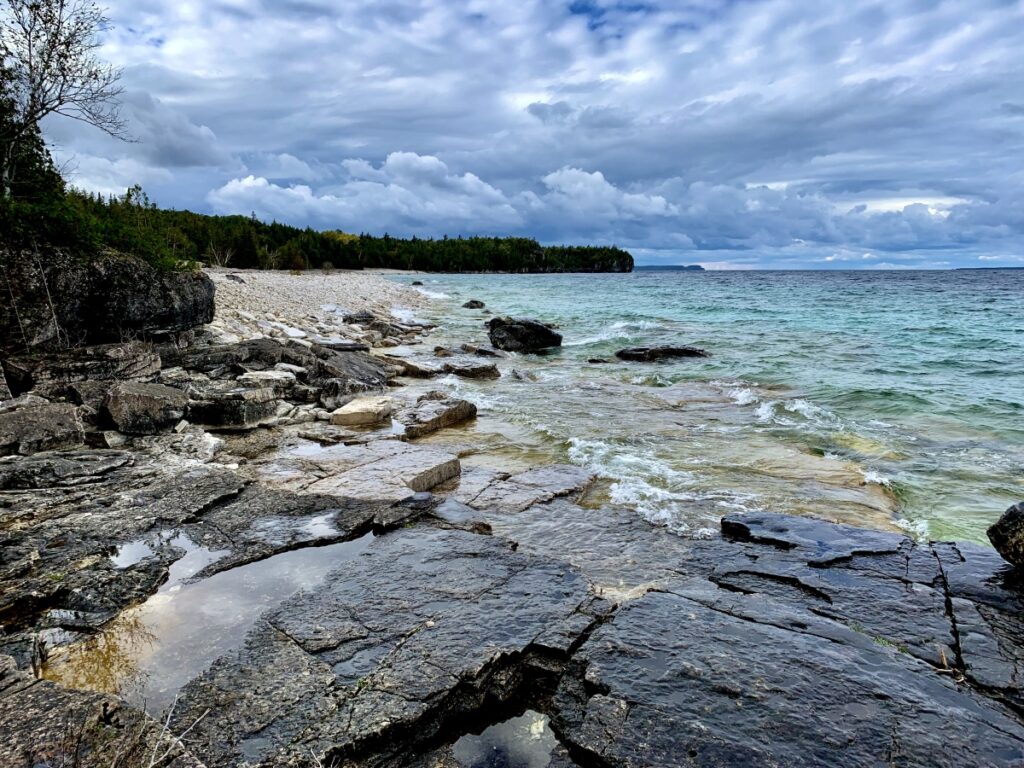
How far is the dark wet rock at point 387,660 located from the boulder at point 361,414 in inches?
219

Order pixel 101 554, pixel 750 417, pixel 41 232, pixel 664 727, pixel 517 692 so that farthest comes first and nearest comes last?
pixel 750 417 → pixel 41 232 → pixel 101 554 → pixel 517 692 → pixel 664 727

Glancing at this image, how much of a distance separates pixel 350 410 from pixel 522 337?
1357 cm

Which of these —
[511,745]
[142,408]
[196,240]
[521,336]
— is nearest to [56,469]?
[142,408]

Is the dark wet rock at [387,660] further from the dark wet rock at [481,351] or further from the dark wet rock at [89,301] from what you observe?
the dark wet rock at [481,351]

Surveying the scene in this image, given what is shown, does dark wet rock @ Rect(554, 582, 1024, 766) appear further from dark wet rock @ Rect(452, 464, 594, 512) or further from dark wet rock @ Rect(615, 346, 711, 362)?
dark wet rock @ Rect(615, 346, 711, 362)

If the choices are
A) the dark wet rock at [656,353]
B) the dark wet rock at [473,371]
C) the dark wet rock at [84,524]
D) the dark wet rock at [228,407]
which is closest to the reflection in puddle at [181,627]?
the dark wet rock at [84,524]

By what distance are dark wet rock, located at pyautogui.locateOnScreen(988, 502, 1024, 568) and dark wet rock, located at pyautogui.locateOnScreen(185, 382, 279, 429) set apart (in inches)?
375

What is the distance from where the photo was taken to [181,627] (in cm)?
392

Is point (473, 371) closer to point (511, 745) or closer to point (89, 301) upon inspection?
point (89, 301)

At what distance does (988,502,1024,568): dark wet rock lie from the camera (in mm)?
4664

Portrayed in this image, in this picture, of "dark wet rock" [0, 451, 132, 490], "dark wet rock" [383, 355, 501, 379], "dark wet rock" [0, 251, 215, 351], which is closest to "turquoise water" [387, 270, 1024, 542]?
"dark wet rock" [383, 355, 501, 379]

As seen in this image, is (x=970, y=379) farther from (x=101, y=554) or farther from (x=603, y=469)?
(x=101, y=554)

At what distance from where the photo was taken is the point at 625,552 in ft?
17.9

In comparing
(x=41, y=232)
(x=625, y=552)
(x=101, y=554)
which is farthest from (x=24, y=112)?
(x=625, y=552)
